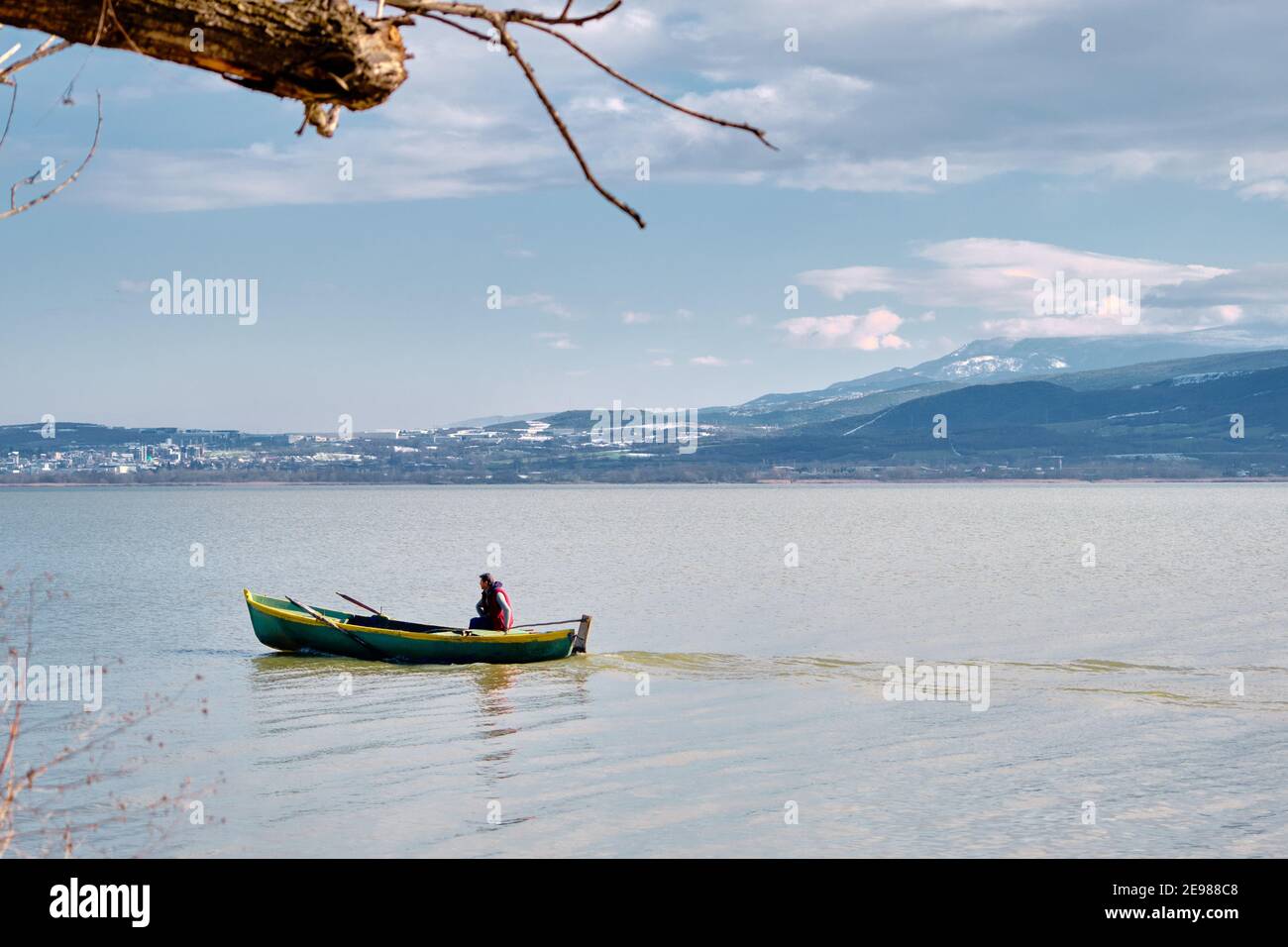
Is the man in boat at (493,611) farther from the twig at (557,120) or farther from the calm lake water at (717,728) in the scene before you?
the twig at (557,120)

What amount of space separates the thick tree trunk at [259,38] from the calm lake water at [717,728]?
1070cm

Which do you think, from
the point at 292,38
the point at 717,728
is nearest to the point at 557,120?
the point at 292,38

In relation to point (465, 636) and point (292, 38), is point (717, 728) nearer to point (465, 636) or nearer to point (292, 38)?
point (465, 636)

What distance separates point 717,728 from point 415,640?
26.8ft

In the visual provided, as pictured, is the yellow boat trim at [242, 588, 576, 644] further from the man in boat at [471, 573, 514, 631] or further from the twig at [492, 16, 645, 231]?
the twig at [492, 16, 645, 231]

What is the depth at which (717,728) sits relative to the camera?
18.9m

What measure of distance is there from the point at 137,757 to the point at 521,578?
35.7 meters

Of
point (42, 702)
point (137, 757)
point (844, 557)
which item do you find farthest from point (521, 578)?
point (137, 757)

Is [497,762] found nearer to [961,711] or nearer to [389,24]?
[961,711]

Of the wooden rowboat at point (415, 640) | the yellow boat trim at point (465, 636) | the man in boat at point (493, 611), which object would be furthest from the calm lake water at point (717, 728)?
the man in boat at point (493, 611)

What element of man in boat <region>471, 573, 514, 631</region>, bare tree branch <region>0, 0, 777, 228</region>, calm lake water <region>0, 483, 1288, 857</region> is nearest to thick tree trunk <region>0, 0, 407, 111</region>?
bare tree branch <region>0, 0, 777, 228</region>

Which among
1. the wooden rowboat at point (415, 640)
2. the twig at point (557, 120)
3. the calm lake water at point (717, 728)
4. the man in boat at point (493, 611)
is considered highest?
the twig at point (557, 120)

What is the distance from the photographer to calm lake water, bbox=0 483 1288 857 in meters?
13.5

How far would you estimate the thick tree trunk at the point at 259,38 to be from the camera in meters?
2.72
